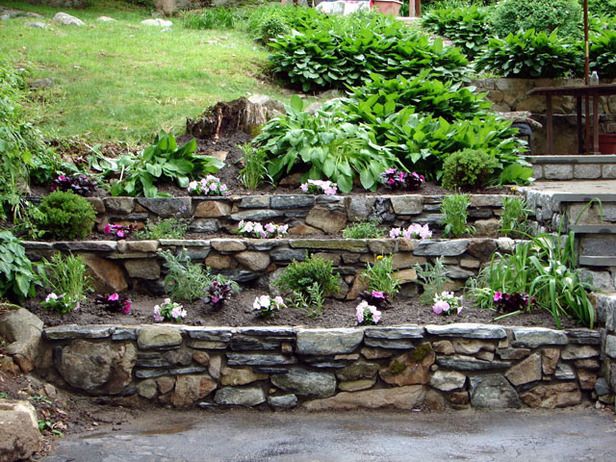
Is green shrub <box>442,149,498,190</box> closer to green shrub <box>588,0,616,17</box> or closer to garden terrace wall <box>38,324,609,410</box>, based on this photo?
garden terrace wall <box>38,324,609,410</box>

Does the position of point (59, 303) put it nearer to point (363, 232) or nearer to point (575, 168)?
point (363, 232)

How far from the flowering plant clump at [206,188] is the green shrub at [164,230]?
35cm

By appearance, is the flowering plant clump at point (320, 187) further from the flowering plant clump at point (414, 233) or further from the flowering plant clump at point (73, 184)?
the flowering plant clump at point (73, 184)

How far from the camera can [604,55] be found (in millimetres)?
9516

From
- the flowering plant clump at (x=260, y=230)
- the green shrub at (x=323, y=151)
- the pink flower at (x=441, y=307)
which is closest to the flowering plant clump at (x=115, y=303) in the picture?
the flowering plant clump at (x=260, y=230)

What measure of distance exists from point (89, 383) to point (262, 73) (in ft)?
18.5

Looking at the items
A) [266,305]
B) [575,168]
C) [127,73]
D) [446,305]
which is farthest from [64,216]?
[575,168]

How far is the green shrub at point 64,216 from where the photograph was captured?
5305 millimetres

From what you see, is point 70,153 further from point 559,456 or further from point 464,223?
point 559,456

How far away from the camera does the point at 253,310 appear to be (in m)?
4.86

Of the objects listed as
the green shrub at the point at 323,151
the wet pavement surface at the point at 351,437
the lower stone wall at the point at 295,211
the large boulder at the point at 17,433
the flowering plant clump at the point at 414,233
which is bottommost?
the wet pavement surface at the point at 351,437

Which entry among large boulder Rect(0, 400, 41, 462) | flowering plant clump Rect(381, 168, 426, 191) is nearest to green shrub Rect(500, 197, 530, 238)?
flowering plant clump Rect(381, 168, 426, 191)

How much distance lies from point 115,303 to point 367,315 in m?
1.58

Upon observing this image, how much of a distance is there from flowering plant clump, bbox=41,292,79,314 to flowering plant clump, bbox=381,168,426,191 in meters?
2.57
